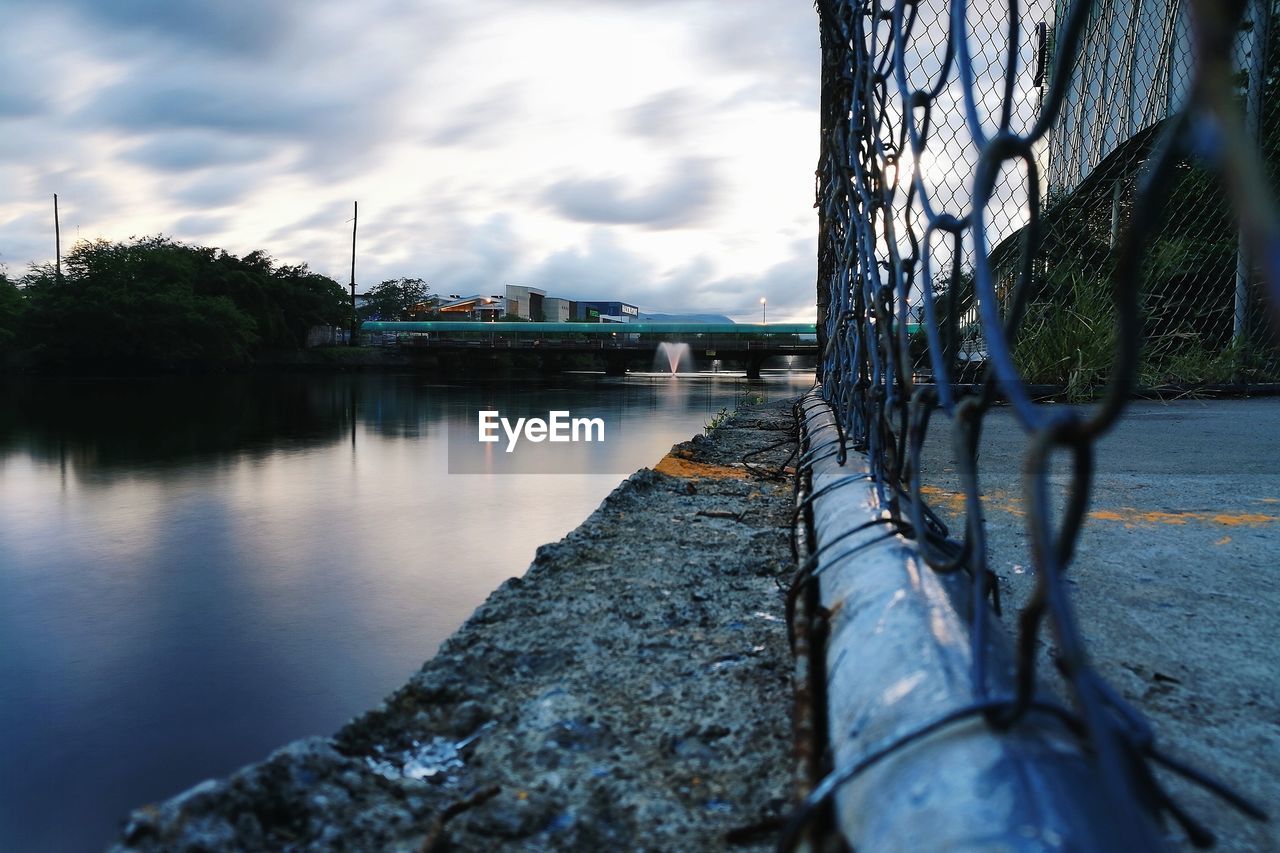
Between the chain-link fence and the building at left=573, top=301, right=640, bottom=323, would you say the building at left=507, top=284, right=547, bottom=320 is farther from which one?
the chain-link fence

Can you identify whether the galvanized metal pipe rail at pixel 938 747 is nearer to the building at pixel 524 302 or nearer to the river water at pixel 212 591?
the river water at pixel 212 591

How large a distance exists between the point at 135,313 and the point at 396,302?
3956 centimetres

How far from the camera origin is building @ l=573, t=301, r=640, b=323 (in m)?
89.6

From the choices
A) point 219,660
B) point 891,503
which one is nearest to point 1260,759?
point 891,503

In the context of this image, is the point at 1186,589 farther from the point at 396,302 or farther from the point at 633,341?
the point at 396,302

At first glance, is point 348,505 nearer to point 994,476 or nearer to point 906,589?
point 994,476

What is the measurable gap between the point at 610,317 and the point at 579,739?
Result: 9413cm

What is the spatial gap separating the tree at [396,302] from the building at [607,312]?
2517 cm

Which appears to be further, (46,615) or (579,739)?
(46,615)

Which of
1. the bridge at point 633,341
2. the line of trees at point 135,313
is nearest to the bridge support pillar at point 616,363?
the bridge at point 633,341

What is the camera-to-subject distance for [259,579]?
2.53 meters

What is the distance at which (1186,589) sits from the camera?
129cm

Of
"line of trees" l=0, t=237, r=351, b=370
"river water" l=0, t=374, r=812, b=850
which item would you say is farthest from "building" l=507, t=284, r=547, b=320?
"river water" l=0, t=374, r=812, b=850

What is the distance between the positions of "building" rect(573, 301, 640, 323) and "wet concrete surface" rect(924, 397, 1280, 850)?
8533 centimetres
